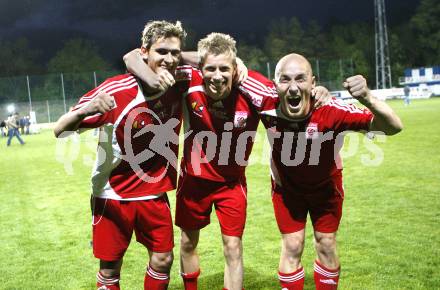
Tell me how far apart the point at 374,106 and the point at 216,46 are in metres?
1.34

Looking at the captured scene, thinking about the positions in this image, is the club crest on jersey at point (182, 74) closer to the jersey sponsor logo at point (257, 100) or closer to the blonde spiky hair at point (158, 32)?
the blonde spiky hair at point (158, 32)

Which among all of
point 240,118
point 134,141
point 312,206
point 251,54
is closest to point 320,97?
point 240,118

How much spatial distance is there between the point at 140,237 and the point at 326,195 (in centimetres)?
164

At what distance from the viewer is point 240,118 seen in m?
4.23

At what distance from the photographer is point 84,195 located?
34.0 ft

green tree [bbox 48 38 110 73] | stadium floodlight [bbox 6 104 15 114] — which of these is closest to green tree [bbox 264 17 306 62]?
green tree [bbox 48 38 110 73]

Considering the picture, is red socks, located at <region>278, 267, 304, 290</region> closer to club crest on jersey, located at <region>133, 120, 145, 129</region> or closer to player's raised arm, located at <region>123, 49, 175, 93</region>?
club crest on jersey, located at <region>133, 120, 145, 129</region>

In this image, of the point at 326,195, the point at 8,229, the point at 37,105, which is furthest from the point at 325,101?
the point at 37,105

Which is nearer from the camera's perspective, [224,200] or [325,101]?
[325,101]

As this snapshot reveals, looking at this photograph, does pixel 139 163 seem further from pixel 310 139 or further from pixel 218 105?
pixel 310 139

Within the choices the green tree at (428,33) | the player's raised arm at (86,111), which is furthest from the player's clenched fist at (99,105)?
the green tree at (428,33)

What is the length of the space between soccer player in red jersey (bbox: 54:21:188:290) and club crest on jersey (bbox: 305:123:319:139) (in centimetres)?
110

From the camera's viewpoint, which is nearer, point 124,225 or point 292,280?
point 124,225

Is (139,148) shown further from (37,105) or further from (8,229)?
(37,105)
